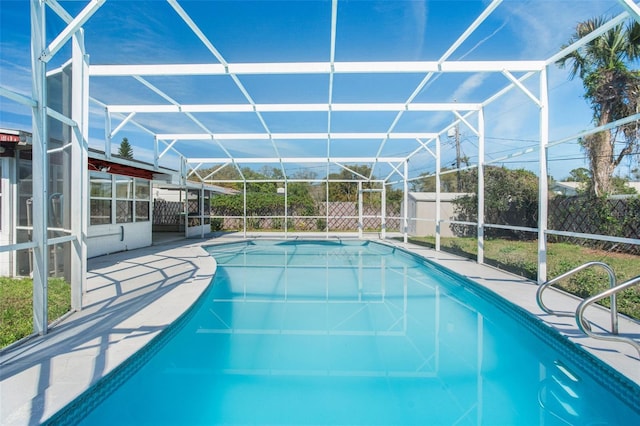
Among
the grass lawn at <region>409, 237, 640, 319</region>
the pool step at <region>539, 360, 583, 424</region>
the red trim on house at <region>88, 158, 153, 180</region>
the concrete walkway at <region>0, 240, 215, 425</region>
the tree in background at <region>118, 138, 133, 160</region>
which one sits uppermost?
the tree in background at <region>118, 138, 133, 160</region>

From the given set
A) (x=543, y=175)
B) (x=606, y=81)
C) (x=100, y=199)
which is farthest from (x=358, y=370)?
(x=100, y=199)

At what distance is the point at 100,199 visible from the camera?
28.8 feet

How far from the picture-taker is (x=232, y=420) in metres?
2.69

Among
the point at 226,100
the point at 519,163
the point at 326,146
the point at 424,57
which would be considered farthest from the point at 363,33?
the point at 326,146

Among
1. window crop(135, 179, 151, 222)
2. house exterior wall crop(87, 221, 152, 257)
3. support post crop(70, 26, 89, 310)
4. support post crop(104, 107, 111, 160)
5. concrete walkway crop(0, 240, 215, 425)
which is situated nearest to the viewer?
concrete walkway crop(0, 240, 215, 425)

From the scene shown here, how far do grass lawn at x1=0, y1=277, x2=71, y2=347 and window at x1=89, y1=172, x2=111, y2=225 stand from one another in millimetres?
3325

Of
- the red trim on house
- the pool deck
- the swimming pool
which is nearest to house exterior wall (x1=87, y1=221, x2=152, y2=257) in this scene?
the red trim on house

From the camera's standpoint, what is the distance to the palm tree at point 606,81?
17.3 ft

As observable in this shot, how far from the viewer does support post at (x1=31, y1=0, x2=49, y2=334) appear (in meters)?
3.27

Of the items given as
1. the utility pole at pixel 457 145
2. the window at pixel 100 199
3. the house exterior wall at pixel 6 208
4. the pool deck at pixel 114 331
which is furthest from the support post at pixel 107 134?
the utility pole at pixel 457 145

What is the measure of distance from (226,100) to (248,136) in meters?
2.73

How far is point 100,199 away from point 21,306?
15.8 ft

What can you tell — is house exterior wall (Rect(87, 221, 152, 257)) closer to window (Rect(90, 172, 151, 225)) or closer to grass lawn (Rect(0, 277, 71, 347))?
window (Rect(90, 172, 151, 225))

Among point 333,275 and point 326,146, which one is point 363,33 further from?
point 326,146
